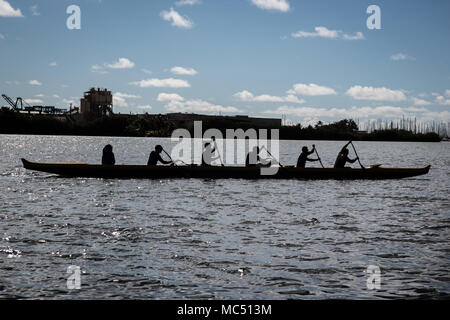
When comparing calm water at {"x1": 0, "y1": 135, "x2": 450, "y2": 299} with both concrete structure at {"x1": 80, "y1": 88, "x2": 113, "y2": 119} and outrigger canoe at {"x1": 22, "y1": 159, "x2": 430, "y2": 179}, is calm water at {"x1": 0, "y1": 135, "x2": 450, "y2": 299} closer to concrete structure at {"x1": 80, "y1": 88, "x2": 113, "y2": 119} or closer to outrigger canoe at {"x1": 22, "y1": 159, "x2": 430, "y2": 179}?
outrigger canoe at {"x1": 22, "y1": 159, "x2": 430, "y2": 179}

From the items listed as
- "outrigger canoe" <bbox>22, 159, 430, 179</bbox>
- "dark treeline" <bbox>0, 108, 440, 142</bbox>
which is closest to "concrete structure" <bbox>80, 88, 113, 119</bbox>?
"dark treeline" <bbox>0, 108, 440, 142</bbox>

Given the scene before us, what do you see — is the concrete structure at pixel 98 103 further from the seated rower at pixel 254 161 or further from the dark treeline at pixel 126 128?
the seated rower at pixel 254 161

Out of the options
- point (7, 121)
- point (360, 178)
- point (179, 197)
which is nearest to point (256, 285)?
point (179, 197)

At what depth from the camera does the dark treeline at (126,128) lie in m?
154

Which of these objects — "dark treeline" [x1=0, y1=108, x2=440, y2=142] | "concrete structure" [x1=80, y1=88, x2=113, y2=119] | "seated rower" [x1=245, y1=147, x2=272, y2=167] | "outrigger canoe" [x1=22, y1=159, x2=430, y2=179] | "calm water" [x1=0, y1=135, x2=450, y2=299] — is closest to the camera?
"calm water" [x1=0, y1=135, x2=450, y2=299]

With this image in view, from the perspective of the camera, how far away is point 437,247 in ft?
37.0

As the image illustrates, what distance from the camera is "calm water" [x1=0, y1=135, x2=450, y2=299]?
798 centimetres

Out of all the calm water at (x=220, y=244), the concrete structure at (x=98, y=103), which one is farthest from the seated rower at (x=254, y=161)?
the concrete structure at (x=98, y=103)

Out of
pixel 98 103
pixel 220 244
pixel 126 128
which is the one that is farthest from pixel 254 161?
pixel 98 103

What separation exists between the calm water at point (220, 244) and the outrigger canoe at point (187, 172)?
3.27 meters

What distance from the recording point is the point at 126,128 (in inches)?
6718

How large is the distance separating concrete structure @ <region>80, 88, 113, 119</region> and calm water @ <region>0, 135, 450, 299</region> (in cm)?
17310

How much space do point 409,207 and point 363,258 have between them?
895 centimetres

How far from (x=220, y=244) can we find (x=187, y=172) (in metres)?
14.1
